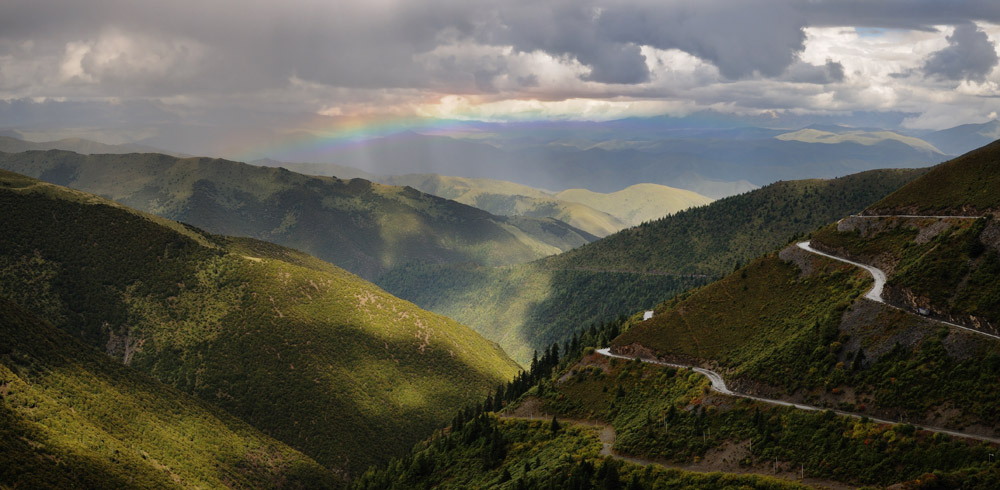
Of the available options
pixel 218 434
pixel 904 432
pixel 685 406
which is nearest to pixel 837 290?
pixel 685 406

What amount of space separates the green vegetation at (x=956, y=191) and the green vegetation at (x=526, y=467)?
61.2 metres

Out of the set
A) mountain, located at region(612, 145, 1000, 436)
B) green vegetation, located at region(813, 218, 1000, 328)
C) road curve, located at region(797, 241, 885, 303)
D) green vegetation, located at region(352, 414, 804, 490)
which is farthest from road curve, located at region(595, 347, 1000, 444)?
road curve, located at region(797, 241, 885, 303)

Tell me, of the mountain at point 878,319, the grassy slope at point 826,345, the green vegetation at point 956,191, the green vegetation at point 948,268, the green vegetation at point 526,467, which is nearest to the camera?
the grassy slope at point 826,345

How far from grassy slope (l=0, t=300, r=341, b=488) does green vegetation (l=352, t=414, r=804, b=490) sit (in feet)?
103

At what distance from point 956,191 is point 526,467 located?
261ft

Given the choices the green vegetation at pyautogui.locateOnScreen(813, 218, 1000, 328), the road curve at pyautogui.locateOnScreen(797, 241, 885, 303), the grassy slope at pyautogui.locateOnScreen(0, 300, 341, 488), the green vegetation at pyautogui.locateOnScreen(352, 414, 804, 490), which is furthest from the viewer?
the grassy slope at pyautogui.locateOnScreen(0, 300, 341, 488)

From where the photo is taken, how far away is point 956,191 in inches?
4075

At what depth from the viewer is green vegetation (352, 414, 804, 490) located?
74062mm

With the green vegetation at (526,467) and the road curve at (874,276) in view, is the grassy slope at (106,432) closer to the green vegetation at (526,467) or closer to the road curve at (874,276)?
the green vegetation at (526,467)

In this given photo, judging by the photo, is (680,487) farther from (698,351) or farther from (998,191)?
(998,191)

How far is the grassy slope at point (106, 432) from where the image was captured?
114 metres

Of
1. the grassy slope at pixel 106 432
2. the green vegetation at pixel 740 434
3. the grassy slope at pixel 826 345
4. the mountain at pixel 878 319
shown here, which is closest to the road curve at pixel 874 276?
the mountain at pixel 878 319

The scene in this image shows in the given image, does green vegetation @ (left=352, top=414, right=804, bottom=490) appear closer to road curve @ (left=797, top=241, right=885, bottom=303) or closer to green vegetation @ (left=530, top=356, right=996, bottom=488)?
green vegetation @ (left=530, top=356, right=996, bottom=488)

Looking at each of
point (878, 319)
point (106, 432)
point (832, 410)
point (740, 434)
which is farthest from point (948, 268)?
point (106, 432)
